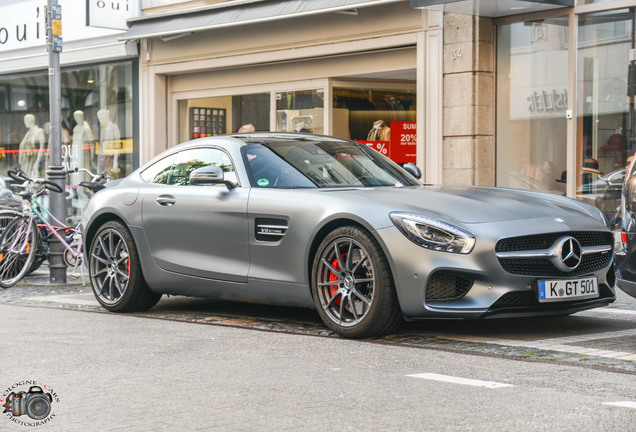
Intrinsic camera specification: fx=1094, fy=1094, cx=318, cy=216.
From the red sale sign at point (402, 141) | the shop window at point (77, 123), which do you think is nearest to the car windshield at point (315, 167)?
the red sale sign at point (402, 141)

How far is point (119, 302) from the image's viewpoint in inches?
362

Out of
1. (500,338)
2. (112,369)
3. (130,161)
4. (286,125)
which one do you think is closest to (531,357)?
(500,338)

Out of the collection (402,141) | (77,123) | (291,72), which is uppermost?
(291,72)

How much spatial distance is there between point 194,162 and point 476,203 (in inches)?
107

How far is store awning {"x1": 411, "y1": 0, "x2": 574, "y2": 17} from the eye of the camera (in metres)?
13.4

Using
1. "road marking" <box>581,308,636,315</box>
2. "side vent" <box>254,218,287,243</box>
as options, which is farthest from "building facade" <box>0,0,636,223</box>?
"side vent" <box>254,218,287,243</box>

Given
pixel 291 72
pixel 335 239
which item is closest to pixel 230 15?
pixel 291 72

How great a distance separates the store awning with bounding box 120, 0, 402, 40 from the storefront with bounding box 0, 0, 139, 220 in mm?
775

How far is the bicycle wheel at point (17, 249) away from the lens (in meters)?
11.6

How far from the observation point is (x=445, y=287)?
6973 millimetres

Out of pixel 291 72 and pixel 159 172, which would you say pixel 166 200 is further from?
pixel 291 72

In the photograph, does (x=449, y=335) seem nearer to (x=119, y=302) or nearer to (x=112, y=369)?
(x=112, y=369)

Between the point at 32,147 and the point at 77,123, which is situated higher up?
the point at 77,123

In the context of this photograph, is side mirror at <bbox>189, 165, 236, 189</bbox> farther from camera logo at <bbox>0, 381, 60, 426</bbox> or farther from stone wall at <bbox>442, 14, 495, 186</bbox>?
stone wall at <bbox>442, 14, 495, 186</bbox>
